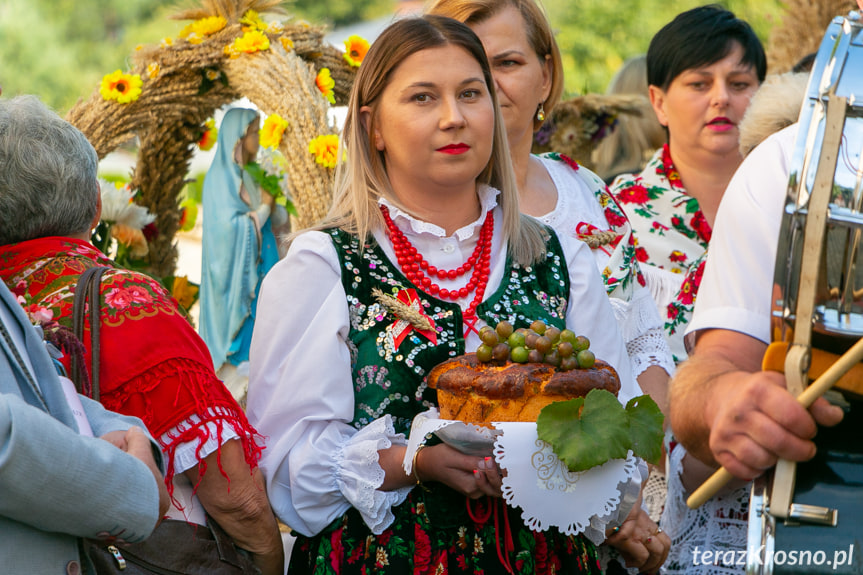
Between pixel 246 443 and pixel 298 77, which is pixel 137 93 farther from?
pixel 246 443

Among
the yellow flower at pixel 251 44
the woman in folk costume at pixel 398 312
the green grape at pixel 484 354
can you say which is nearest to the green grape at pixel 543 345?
the green grape at pixel 484 354

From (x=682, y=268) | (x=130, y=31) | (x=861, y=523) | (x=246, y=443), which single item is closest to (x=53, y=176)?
(x=246, y=443)

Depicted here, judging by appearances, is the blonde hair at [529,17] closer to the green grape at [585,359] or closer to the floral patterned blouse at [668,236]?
the floral patterned blouse at [668,236]

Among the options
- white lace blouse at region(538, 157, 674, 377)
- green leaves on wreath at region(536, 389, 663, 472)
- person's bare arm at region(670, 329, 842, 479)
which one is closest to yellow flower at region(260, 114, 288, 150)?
white lace blouse at region(538, 157, 674, 377)

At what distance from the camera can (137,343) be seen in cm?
230

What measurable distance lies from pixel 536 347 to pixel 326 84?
2148 mm

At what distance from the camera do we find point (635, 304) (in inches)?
126

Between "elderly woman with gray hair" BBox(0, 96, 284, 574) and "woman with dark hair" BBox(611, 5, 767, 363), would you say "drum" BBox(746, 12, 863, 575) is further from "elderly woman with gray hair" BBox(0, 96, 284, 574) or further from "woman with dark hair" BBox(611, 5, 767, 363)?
"woman with dark hair" BBox(611, 5, 767, 363)

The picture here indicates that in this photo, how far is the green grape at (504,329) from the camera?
2383mm

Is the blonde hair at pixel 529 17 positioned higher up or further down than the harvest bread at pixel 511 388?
higher up

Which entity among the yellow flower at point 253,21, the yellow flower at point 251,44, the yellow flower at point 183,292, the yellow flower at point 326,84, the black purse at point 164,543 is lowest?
the black purse at point 164,543

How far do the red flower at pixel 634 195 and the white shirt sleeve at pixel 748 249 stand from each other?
2.17 m

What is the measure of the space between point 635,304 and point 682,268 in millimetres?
879

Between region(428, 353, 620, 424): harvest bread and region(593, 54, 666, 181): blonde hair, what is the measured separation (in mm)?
3956
